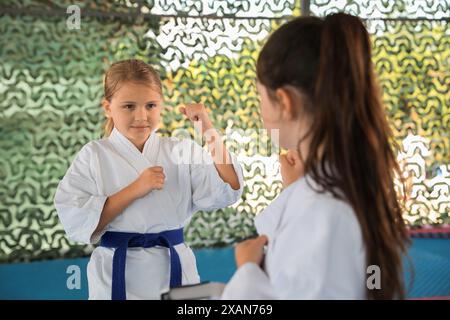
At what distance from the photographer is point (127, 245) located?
1771 mm

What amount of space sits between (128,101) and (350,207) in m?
1.05

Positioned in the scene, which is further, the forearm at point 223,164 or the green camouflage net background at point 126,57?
the green camouflage net background at point 126,57

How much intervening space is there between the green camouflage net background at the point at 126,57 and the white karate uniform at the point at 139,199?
2.61 metres

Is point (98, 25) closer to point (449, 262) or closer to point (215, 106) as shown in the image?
point (215, 106)

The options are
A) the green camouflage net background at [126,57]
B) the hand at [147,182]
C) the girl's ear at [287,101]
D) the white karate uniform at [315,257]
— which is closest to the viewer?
A: the white karate uniform at [315,257]

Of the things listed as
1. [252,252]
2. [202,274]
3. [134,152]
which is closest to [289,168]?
[252,252]

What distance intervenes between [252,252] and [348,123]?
1.03ft

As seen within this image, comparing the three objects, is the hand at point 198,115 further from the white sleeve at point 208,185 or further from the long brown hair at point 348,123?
the long brown hair at point 348,123

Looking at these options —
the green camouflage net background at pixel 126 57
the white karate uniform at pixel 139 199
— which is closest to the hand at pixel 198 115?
the white karate uniform at pixel 139 199

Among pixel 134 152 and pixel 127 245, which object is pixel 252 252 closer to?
pixel 127 245

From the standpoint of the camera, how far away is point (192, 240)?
15.7 feet

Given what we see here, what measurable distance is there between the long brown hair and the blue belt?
33.3 inches

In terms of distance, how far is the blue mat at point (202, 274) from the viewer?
376cm
